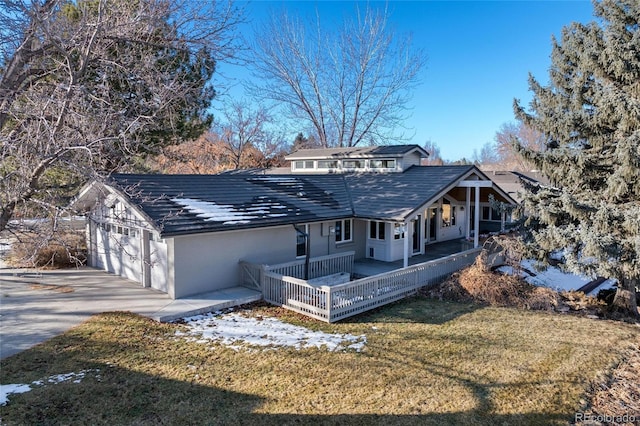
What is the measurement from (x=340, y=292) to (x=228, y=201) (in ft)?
18.2

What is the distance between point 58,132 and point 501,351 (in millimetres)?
9966

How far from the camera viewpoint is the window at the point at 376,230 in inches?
693

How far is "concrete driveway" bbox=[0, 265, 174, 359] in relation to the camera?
9.50 metres

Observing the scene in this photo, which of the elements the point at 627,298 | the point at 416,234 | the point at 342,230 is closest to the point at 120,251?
the point at 342,230

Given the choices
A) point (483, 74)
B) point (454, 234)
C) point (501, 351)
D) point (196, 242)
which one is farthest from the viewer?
point (483, 74)

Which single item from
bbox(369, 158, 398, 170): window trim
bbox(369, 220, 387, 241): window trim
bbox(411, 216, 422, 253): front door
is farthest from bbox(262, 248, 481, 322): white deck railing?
bbox(369, 158, 398, 170): window trim

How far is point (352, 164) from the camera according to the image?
22797mm

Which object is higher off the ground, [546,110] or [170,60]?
[170,60]

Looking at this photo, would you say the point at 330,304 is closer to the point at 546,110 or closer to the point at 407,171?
the point at 546,110

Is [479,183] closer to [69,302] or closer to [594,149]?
[594,149]

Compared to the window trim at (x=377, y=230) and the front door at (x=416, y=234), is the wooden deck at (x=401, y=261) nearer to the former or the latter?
the front door at (x=416, y=234)

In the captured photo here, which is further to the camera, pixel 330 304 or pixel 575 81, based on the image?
pixel 575 81

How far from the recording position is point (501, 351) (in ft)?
29.6

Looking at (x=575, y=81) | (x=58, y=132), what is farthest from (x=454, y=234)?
(x=58, y=132)
